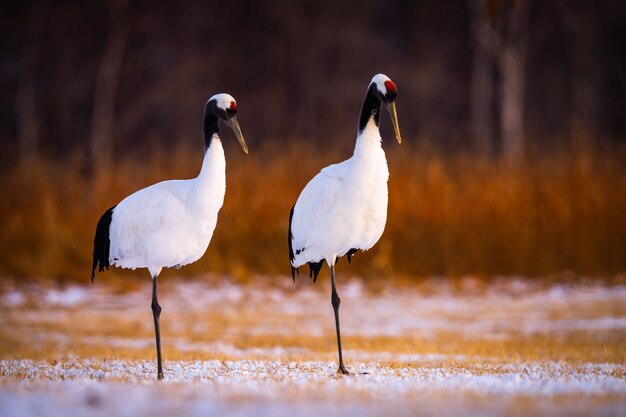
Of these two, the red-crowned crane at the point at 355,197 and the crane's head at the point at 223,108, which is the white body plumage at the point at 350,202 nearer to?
the red-crowned crane at the point at 355,197

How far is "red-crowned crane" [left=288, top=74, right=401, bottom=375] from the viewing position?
6.81m

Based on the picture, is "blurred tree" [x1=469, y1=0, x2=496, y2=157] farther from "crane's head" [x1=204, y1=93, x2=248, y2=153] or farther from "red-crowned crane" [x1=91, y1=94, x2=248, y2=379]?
"red-crowned crane" [x1=91, y1=94, x2=248, y2=379]

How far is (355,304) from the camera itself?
506 inches

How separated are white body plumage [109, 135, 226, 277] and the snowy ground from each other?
0.82m

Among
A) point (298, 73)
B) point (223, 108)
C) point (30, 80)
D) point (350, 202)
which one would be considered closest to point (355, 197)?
point (350, 202)

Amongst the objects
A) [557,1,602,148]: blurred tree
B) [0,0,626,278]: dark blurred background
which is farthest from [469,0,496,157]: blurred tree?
[557,1,602,148]: blurred tree

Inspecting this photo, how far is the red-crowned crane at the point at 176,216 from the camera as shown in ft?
22.4

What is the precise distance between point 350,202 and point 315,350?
2.81 m

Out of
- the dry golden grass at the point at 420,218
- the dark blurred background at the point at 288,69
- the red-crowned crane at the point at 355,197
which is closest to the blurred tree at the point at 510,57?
the dark blurred background at the point at 288,69

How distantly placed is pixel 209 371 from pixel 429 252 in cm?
877

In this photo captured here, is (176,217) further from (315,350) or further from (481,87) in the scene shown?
(481,87)

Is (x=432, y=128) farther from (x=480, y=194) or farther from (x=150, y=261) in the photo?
(x=150, y=261)

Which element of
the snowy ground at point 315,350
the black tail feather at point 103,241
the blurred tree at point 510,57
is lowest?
the snowy ground at point 315,350

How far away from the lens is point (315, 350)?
9242 mm
